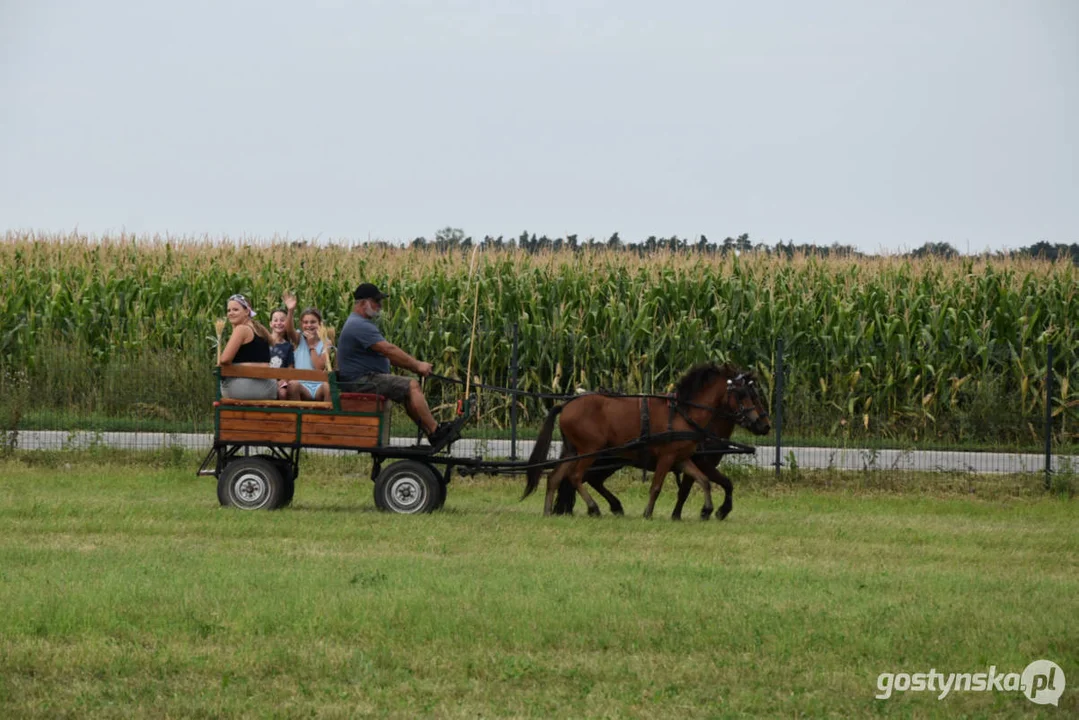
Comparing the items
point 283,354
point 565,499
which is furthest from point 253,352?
point 565,499

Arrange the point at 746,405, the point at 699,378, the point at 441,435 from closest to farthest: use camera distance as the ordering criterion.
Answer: the point at 441,435 → the point at 746,405 → the point at 699,378

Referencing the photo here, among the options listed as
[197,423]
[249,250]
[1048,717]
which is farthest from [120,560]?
[249,250]

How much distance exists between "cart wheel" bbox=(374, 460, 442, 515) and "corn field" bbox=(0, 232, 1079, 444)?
8726 mm

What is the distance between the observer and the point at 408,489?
14984 mm

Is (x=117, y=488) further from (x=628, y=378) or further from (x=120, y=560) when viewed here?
(x=628, y=378)

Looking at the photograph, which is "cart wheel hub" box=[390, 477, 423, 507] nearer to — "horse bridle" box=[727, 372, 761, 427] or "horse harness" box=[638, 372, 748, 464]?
"horse harness" box=[638, 372, 748, 464]

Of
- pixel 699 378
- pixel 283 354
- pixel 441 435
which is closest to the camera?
pixel 441 435

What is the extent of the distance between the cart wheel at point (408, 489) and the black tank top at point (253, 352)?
1825 mm

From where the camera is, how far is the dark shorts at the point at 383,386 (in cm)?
1470

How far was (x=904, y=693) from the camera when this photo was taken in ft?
24.4

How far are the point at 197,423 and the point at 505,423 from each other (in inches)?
203

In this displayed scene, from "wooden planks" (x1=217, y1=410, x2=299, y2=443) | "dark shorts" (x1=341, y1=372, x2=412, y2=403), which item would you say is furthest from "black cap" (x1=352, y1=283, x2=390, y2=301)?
"wooden planks" (x1=217, y1=410, x2=299, y2=443)

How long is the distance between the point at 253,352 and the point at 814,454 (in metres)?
9.24

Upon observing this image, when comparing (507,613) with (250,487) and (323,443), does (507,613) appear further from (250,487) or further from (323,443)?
(250,487)
